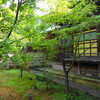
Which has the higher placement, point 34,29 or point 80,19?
point 80,19

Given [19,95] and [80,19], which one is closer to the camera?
[80,19]

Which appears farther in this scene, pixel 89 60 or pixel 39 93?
pixel 89 60

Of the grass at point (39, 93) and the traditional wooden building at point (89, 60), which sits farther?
the traditional wooden building at point (89, 60)

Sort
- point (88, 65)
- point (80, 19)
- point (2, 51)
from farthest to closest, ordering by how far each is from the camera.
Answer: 1. point (88, 65)
2. point (80, 19)
3. point (2, 51)

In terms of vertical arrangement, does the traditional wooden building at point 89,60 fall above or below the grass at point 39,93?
above

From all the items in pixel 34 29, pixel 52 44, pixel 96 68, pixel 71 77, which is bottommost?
pixel 71 77

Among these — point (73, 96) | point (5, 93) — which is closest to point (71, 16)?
point (73, 96)

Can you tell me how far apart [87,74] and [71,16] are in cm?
495

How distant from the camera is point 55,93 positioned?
6.51 meters

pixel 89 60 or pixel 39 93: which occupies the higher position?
pixel 89 60

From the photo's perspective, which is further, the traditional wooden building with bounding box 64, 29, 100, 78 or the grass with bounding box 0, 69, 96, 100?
the traditional wooden building with bounding box 64, 29, 100, 78

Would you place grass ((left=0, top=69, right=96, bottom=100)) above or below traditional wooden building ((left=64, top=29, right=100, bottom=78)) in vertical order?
below

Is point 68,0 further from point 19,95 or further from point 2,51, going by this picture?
point 19,95

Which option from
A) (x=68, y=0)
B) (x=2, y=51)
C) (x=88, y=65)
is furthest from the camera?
(x=88, y=65)
